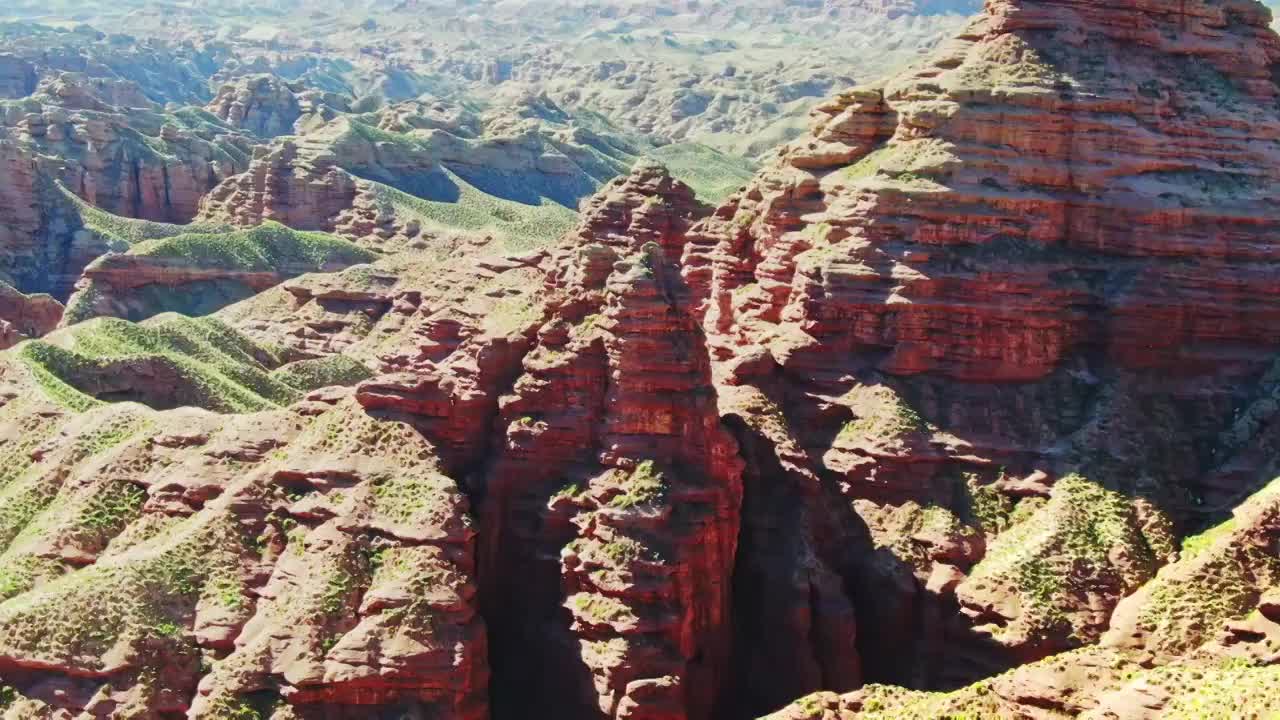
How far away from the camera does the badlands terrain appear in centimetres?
5931

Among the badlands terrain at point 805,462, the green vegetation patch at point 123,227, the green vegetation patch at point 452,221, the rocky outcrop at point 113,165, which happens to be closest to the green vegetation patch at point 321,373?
the badlands terrain at point 805,462

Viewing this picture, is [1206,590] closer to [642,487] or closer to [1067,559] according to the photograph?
[1067,559]

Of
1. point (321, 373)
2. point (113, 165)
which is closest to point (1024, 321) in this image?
point (321, 373)

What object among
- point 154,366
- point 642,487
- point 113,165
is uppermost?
point 113,165

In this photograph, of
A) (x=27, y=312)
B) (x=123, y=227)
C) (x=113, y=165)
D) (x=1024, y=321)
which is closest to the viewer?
(x=1024, y=321)

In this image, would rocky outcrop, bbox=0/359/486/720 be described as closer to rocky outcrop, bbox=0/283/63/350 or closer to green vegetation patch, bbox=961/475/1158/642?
green vegetation patch, bbox=961/475/1158/642

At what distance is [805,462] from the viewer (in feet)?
244

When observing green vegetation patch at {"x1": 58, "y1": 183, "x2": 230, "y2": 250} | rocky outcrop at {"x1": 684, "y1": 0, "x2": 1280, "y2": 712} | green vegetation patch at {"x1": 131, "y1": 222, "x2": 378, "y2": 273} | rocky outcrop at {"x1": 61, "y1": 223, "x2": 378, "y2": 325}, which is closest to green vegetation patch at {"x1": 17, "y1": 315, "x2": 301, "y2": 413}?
rocky outcrop at {"x1": 61, "y1": 223, "x2": 378, "y2": 325}

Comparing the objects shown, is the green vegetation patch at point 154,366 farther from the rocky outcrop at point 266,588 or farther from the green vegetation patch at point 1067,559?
the green vegetation patch at point 1067,559

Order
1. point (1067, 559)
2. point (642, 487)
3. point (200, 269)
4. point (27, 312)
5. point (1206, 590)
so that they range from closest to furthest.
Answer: point (1206, 590)
point (642, 487)
point (1067, 559)
point (27, 312)
point (200, 269)

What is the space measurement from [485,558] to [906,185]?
2741 centimetres

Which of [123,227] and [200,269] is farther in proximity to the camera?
[123,227]

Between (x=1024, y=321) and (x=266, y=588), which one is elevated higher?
(x=1024, y=321)

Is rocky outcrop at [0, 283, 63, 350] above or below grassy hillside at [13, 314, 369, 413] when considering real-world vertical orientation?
above
